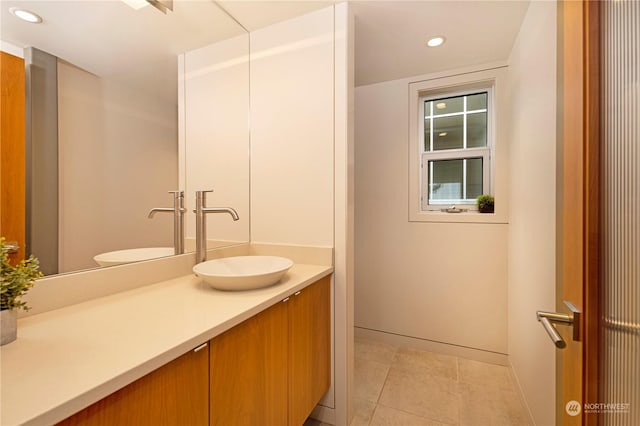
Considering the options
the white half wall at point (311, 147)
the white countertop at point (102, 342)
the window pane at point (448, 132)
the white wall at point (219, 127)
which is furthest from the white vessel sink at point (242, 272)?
the window pane at point (448, 132)

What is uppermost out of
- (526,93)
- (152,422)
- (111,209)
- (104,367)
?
(526,93)

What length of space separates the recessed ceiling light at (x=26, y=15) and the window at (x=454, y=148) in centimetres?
245

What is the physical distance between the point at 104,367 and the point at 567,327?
106 centimetres

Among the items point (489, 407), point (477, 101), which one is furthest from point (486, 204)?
point (489, 407)

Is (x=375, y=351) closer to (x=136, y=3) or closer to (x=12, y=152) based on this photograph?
(x=12, y=152)

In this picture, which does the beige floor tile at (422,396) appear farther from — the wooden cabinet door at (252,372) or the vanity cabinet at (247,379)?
the wooden cabinet door at (252,372)

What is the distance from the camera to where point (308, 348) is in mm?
1300

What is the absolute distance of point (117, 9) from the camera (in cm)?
116

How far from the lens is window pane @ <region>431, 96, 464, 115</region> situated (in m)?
2.42

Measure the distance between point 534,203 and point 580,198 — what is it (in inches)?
40.5

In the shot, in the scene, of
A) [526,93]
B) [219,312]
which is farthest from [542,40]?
[219,312]

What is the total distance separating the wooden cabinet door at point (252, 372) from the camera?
2.72ft

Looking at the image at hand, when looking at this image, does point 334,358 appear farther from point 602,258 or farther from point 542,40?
point 542,40

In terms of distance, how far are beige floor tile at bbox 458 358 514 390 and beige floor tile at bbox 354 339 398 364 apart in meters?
0.52
